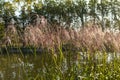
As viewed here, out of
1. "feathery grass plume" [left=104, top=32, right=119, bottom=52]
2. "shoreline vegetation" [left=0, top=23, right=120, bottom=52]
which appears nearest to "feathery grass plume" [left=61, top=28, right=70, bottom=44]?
"shoreline vegetation" [left=0, top=23, right=120, bottom=52]

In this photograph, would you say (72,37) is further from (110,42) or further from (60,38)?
(110,42)

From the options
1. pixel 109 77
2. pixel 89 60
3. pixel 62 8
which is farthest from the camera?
pixel 62 8

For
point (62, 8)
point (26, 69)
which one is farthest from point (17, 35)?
point (62, 8)

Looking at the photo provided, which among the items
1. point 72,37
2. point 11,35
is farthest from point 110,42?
point 11,35

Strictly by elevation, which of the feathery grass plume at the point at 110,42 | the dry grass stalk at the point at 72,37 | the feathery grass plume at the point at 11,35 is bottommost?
the feathery grass plume at the point at 110,42

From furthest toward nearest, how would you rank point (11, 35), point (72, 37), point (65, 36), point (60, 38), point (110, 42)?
point (110, 42), point (72, 37), point (65, 36), point (60, 38), point (11, 35)

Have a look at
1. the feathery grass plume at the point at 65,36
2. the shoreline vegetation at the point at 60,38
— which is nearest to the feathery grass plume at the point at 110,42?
the shoreline vegetation at the point at 60,38

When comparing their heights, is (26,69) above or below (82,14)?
above

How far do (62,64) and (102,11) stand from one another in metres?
59.2

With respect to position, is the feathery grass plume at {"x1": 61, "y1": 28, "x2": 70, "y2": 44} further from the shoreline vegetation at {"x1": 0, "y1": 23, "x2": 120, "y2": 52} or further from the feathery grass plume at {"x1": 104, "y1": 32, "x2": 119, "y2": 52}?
the feathery grass plume at {"x1": 104, "y1": 32, "x2": 119, "y2": 52}

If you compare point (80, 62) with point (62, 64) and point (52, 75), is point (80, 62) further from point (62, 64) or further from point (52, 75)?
point (52, 75)

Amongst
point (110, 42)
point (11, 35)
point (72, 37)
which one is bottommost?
point (110, 42)

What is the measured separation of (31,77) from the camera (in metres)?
6.05

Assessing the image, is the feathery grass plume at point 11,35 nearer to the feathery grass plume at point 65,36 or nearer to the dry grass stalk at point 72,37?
the dry grass stalk at point 72,37
